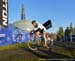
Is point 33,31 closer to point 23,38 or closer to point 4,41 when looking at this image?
point 4,41

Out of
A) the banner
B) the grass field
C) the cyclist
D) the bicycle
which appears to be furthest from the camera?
the banner

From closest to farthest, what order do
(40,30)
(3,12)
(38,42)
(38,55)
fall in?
(38,55)
(40,30)
(38,42)
(3,12)

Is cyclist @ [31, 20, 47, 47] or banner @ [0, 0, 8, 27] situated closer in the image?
cyclist @ [31, 20, 47, 47]

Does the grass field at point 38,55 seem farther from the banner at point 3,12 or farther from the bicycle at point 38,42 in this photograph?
the banner at point 3,12

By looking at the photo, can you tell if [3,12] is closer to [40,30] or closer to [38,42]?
[38,42]

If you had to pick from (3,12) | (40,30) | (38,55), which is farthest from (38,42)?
(3,12)

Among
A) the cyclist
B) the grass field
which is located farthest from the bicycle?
the grass field

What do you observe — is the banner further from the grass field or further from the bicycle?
the grass field

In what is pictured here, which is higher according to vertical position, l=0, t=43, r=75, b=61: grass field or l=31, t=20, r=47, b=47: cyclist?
l=31, t=20, r=47, b=47: cyclist

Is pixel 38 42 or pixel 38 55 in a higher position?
pixel 38 42

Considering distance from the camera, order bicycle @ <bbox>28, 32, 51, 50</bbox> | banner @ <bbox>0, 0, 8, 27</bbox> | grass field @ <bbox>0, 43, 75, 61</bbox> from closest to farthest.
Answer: grass field @ <bbox>0, 43, 75, 61</bbox> → bicycle @ <bbox>28, 32, 51, 50</bbox> → banner @ <bbox>0, 0, 8, 27</bbox>

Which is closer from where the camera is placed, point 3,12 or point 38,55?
point 38,55

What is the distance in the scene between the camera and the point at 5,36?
2925 cm

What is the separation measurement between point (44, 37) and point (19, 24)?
48.3m
